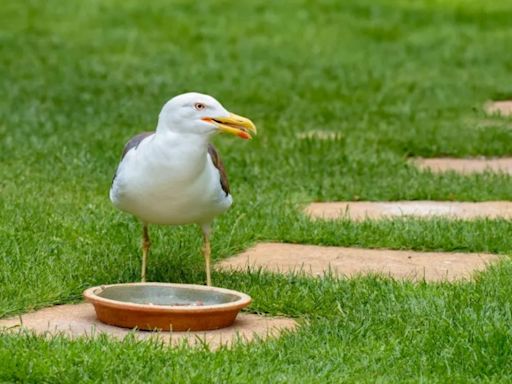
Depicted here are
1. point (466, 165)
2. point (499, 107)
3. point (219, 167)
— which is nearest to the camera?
point (219, 167)

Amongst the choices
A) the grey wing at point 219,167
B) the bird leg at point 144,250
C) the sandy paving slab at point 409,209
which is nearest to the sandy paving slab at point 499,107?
the sandy paving slab at point 409,209

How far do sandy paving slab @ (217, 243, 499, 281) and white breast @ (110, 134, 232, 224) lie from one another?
72cm

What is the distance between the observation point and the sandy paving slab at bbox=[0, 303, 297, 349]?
16.1 feet

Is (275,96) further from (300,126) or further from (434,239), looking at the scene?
(434,239)

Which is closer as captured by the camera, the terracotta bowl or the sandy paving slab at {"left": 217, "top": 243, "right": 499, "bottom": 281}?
the terracotta bowl

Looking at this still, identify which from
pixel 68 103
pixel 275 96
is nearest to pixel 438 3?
pixel 275 96

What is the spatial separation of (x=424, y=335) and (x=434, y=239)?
2000 millimetres

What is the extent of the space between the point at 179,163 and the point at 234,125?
283mm

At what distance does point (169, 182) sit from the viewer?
5.33 meters

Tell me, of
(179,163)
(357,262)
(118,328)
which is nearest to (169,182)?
(179,163)

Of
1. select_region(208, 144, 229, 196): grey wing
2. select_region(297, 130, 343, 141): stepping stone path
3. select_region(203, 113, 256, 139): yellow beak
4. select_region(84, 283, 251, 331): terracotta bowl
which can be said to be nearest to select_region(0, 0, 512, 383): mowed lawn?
select_region(297, 130, 343, 141): stepping stone path

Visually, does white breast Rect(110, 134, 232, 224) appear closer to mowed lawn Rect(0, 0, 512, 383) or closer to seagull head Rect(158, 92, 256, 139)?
seagull head Rect(158, 92, 256, 139)

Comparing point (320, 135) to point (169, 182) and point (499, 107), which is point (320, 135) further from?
point (169, 182)

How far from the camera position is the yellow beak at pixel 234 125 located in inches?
207
